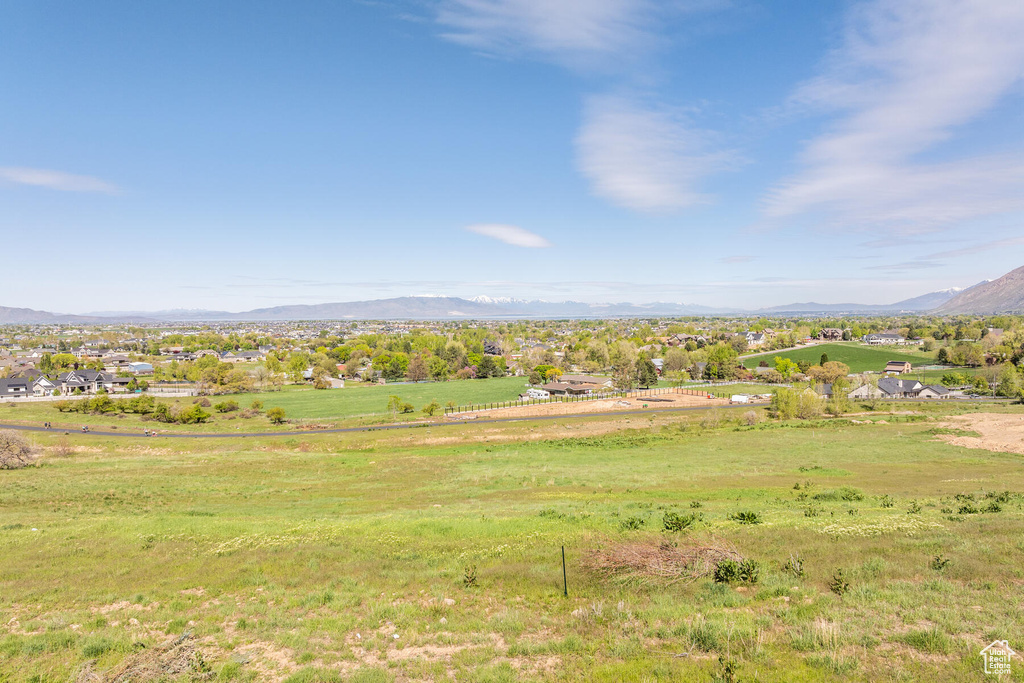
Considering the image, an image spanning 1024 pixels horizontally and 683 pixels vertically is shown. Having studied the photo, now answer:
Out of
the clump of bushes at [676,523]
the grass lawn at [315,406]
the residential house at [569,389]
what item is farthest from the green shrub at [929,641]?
the residential house at [569,389]

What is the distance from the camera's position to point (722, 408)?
7956 cm

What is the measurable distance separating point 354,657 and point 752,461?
1398 inches

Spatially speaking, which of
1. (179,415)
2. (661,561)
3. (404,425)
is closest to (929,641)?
(661,561)

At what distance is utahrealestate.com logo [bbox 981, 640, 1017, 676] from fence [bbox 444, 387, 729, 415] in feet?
244

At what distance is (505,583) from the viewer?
1298 cm

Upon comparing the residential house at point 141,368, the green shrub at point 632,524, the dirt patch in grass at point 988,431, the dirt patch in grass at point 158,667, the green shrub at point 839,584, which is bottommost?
the residential house at point 141,368

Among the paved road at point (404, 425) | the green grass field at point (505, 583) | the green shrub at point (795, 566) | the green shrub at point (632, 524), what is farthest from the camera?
the paved road at point (404, 425)

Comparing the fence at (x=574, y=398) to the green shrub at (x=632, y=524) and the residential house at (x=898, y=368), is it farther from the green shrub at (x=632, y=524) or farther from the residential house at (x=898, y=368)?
the green shrub at (x=632, y=524)

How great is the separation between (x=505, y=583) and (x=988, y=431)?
185 feet

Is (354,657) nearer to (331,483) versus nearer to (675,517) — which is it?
(675,517)

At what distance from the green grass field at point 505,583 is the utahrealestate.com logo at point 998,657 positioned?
0.17 metres

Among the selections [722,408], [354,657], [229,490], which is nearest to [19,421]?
[229,490]

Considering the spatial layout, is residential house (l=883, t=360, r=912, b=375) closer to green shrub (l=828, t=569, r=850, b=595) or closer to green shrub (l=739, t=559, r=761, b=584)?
green shrub (l=828, t=569, r=850, b=595)

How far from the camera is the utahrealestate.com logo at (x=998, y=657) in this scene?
7566mm
